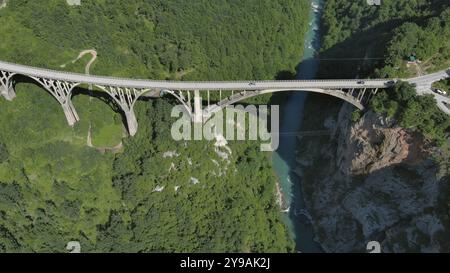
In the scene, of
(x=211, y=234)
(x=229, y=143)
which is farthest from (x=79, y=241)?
(x=229, y=143)

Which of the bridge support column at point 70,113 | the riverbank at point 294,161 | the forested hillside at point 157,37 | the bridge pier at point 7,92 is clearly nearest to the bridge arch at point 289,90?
the forested hillside at point 157,37

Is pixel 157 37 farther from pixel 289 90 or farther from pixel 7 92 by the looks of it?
pixel 289 90

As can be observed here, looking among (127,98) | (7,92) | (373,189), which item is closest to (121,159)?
(127,98)

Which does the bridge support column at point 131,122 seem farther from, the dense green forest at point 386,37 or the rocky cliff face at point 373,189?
the dense green forest at point 386,37

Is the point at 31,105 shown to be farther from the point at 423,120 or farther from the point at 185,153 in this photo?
the point at 423,120

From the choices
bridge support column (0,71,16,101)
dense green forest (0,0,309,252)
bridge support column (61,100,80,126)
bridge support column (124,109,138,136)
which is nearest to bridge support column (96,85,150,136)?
bridge support column (124,109,138,136)
